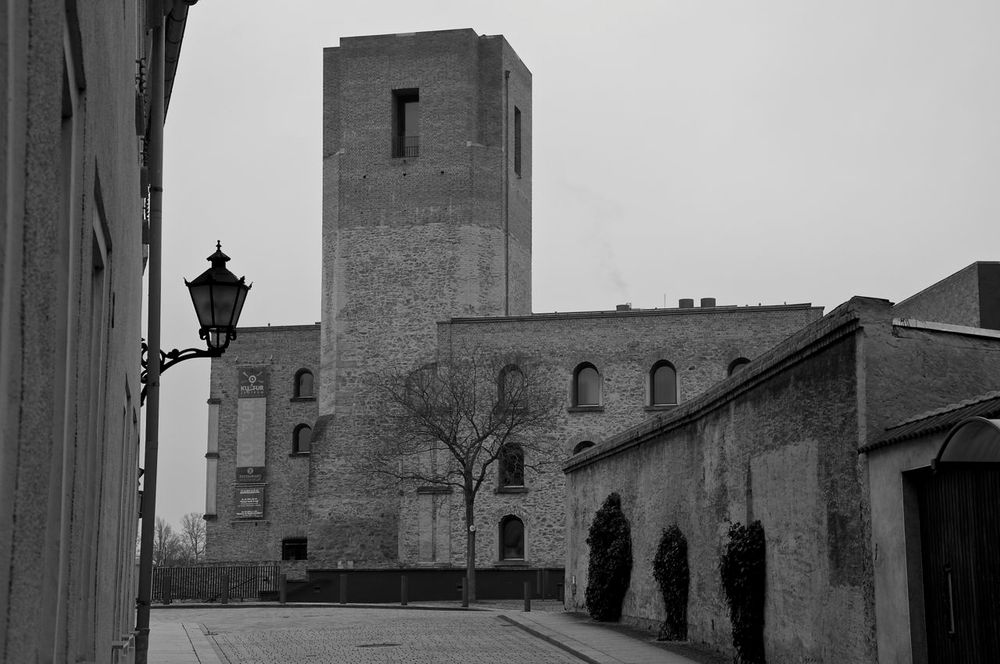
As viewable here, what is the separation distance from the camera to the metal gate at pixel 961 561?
422 inches

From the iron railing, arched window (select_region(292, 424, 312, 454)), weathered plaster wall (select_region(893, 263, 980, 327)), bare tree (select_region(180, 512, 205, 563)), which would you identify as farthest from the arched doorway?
bare tree (select_region(180, 512, 205, 563))

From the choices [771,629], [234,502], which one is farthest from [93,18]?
[234,502]

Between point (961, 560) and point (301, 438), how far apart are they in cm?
4977

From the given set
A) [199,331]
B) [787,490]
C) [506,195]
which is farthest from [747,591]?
[506,195]

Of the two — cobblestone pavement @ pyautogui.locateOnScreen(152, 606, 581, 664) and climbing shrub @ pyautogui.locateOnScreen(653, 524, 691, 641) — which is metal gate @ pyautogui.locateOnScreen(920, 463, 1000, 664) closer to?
cobblestone pavement @ pyautogui.locateOnScreen(152, 606, 581, 664)

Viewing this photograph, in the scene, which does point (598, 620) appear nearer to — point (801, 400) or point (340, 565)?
point (801, 400)

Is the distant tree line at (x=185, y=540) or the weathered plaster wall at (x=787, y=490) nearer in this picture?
the weathered plaster wall at (x=787, y=490)

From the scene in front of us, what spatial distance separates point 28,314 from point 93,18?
2.27m

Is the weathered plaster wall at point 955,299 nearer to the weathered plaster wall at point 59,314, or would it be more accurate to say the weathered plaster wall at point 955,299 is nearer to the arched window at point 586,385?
the weathered plaster wall at point 59,314

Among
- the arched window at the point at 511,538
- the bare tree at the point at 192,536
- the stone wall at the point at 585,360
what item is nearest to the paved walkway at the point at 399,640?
the stone wall at the point at 585,360

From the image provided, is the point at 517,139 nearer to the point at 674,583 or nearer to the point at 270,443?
the point at 270,443

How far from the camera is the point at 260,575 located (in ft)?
161

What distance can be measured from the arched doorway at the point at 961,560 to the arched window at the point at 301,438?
4882 centimetres

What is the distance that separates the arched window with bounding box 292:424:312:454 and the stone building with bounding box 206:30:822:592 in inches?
248
